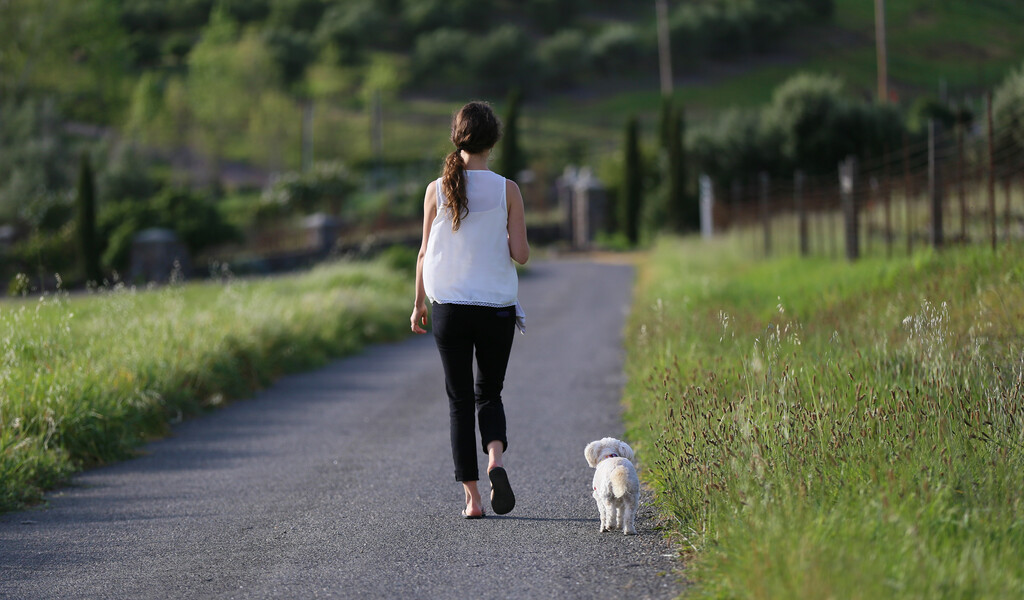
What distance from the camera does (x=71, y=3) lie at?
4284 centimetres

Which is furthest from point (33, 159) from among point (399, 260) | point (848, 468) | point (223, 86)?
point (848, 468)

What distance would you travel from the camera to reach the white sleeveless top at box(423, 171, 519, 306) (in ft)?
16.4

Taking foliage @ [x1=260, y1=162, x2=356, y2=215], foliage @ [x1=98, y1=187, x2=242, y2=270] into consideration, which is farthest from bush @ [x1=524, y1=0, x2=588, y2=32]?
foliage @ [x1=98, y1=187, x2=242, y2=270]

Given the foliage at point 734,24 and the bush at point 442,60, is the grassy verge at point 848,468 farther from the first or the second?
the bush at point 442,60

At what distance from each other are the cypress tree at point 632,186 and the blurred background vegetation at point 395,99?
849 millimetres

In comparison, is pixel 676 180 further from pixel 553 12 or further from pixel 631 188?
pixel 553 12

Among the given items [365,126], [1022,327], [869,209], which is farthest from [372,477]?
[365,126]

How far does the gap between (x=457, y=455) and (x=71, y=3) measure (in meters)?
43.6

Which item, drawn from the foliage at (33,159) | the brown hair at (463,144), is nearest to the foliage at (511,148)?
the foliage at (33,159)

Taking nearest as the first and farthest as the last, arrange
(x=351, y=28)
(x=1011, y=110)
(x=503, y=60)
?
1. (x=1011, y=110)
2. (x=503, y=60)
3. (x=351, y=28)

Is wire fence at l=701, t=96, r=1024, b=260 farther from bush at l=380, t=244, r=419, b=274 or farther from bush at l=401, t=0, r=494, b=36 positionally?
bush at l=401, t=0, r=494, b=36

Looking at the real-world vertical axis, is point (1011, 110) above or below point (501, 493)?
above

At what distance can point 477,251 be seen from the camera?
501 cm

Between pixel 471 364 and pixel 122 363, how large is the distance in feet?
14.2
